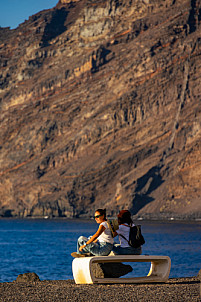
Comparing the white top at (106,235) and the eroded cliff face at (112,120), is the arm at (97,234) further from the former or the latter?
the eroded cliff face at (112,120)

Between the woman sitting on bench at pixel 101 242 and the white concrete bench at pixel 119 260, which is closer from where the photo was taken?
the white concrete bench at pixel 119 260

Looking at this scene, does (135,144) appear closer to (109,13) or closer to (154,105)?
(154,105)

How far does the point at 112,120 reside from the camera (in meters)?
121

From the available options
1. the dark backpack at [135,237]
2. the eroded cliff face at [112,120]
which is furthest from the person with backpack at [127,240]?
the eroded cliff face at [112,120]

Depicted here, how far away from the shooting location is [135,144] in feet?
376

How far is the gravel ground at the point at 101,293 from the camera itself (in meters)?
10.4

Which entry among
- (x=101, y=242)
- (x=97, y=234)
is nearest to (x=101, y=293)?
(x=97, y=234)

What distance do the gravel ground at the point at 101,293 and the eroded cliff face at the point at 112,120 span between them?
90.4 metres

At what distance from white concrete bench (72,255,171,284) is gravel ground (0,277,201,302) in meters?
0.27

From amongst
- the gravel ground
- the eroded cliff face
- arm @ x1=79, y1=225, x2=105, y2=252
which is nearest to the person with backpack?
arm @ x1=79, y1=225, x2=105, y2=252

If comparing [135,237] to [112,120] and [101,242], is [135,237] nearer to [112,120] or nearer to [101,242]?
[101,242]

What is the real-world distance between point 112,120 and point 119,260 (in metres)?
109

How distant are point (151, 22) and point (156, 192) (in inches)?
1920

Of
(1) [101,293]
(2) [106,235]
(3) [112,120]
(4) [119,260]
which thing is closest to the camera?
(1) [101,293]
